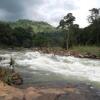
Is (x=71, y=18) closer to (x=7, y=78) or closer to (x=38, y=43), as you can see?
(x=38, y=43)

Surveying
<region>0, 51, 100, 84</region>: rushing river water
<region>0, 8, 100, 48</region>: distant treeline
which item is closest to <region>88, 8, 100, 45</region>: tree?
<region>0, 8, 100, 48</region>: distant treeline

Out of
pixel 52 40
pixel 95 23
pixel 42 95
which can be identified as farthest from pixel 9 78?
pixel 52 40

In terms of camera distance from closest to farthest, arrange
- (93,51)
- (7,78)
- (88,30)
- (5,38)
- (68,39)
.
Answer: (7,78) → (93,51) → (68,39) → (88,30) → (5,38)

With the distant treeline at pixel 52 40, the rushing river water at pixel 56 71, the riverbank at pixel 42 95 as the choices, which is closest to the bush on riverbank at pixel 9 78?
the rushing river water at pixel 56 71

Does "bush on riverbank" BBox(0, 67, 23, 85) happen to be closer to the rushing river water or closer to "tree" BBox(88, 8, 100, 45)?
the rushing river water

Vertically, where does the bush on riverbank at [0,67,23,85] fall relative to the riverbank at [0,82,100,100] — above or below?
above

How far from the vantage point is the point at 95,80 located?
50.1 feet

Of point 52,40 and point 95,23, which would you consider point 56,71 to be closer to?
point 95,23

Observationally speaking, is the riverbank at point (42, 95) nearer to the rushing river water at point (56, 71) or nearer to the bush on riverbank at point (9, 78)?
the bush on riverbank at point (9, 78)

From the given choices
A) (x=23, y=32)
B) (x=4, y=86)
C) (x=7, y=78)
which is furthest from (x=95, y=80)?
(x=23, y=32)

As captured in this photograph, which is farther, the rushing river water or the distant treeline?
the distant treeline

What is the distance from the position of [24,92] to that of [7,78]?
2493 millimetres

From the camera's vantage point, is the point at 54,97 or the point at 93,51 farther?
the point at 93,51

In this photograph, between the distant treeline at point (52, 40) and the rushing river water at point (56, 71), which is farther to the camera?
the distant treeline at point (52, 40)
